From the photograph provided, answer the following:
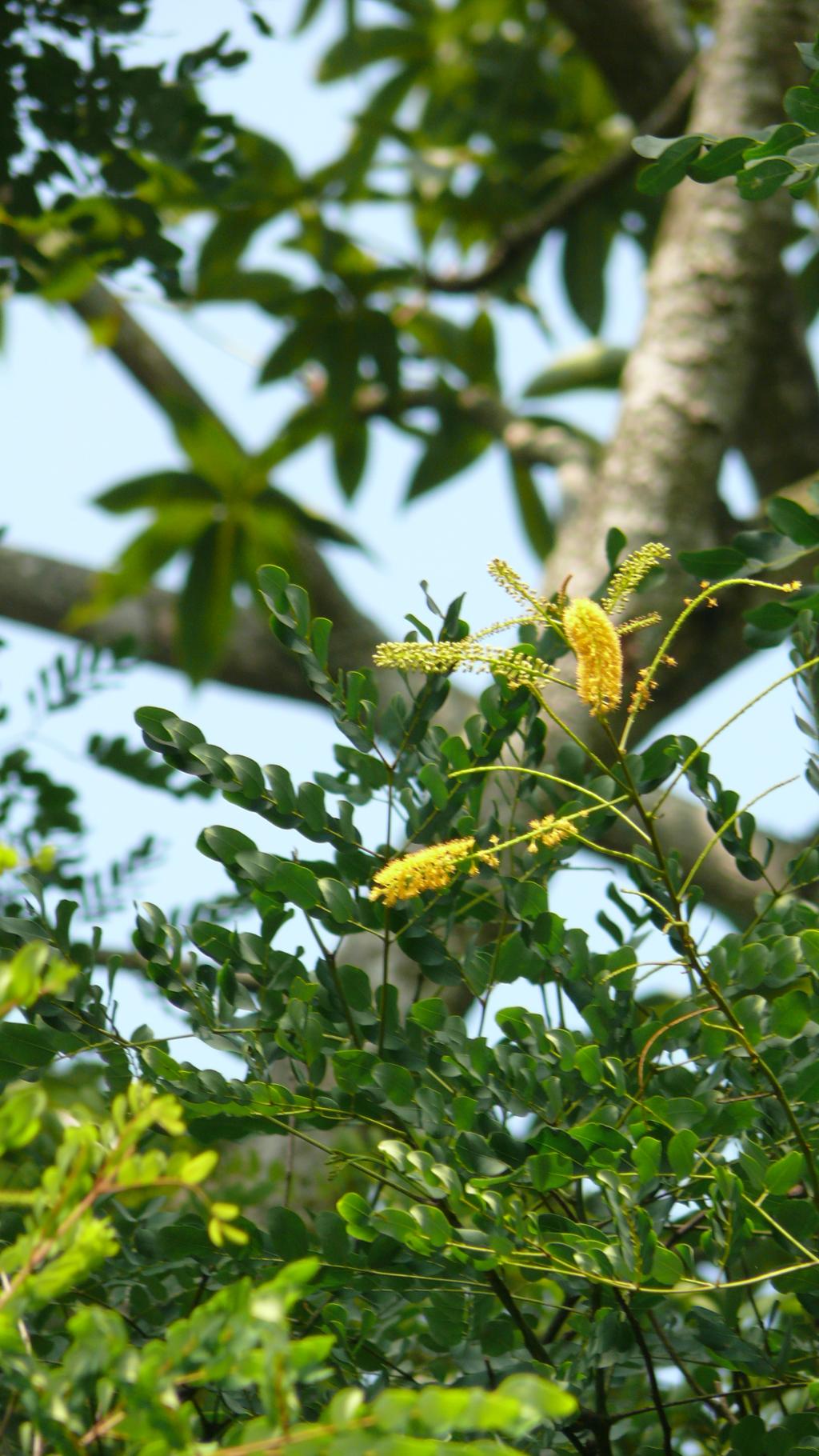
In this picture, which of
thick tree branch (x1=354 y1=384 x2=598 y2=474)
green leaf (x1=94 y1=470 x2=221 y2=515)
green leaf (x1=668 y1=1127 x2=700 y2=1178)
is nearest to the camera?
green leaf (x1=668 y1=1127 x2=700 y2=1178)

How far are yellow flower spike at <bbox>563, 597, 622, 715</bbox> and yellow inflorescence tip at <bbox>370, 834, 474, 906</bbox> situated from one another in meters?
0.07

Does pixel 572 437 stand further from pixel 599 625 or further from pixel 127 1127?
pixel 127 1127

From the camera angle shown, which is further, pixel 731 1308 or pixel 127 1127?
pixel 731 1308

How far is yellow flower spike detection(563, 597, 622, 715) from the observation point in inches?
17.1

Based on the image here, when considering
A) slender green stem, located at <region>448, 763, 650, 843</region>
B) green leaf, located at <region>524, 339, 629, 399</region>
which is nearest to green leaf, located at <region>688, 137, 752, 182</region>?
slender green stem, located at <region>448, 763, 650, 843</region>

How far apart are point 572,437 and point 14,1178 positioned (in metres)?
1.99

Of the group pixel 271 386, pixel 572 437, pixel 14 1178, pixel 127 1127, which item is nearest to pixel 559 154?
→ pixel 572 437

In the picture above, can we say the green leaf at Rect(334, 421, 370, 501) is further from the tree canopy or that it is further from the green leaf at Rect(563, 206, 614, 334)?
the tree canopy

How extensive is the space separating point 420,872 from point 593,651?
9 centimetres

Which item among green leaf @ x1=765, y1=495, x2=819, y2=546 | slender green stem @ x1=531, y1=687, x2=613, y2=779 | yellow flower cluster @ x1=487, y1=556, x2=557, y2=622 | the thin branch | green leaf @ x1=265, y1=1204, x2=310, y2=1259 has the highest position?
green leaf @ x1=765, y1=495, x2=819, y2=546

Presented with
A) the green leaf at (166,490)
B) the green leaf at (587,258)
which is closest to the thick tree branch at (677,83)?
the green leaf at (587,258)

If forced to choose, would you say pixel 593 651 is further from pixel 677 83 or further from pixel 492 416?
pixel 492 416

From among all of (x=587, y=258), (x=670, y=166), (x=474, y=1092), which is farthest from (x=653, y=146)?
(x=587, y=258)

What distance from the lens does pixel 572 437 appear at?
2.44 metres
